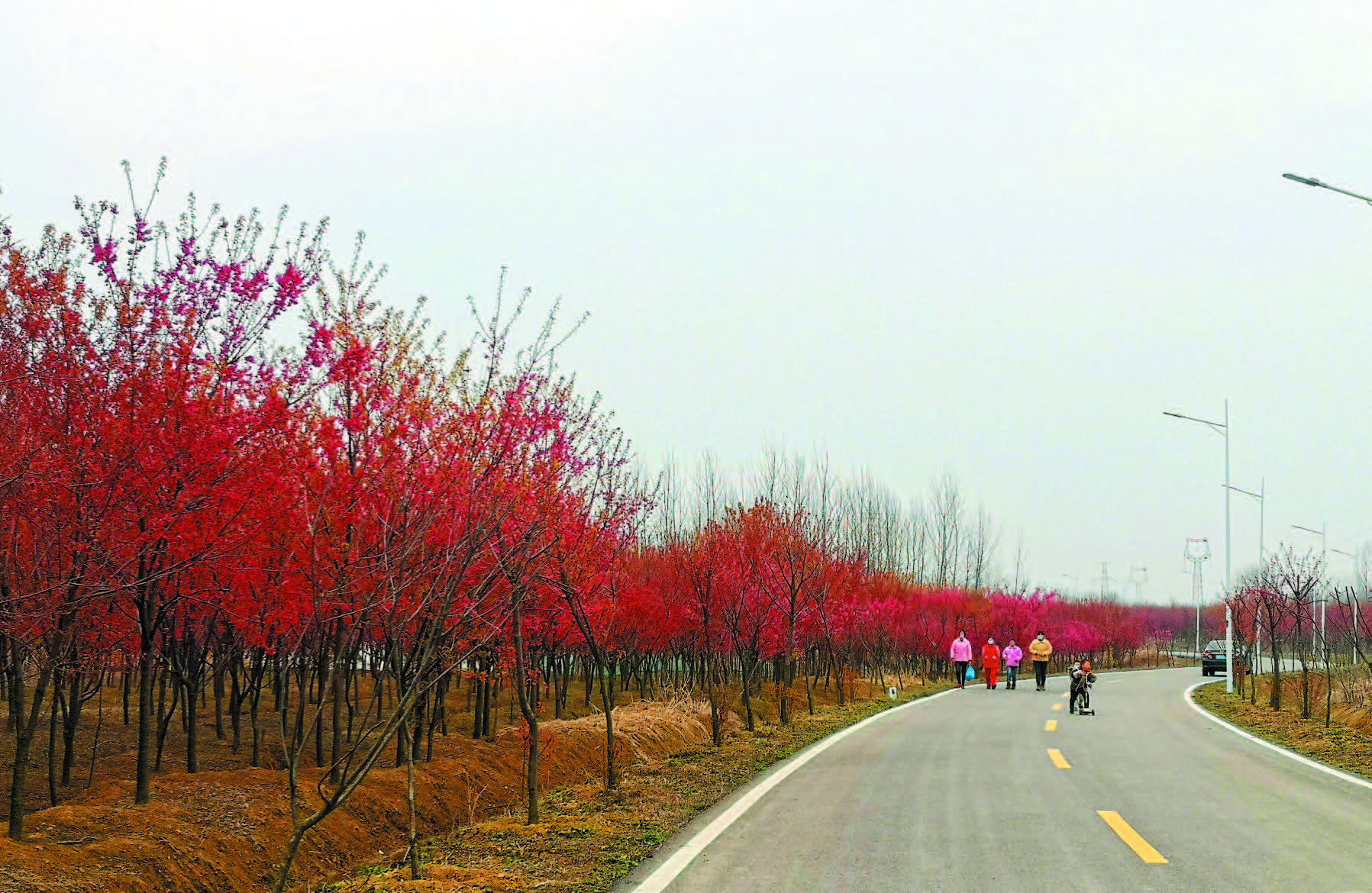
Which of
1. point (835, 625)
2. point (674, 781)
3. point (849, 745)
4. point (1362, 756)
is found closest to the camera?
point (674, 781)

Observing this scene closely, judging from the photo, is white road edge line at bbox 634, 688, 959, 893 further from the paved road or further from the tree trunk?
the tree trunk

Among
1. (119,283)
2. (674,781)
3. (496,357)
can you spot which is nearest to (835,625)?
(674,781)

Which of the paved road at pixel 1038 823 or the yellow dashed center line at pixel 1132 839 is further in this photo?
the yellow dashed center line at pixel 1132 839

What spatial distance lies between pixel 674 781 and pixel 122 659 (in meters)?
7.89

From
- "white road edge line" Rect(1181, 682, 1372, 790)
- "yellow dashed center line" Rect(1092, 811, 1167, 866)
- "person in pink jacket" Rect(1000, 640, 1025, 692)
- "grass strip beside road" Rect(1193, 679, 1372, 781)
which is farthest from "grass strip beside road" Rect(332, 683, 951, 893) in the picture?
"person in pink jacket" Rect(1000, 640, 1025, 692)

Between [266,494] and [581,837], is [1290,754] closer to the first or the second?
[581,837]

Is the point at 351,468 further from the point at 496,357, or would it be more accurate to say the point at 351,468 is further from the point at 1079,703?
the point at 1079,703

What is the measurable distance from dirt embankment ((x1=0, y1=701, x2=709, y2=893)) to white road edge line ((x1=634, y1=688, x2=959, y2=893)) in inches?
99.8

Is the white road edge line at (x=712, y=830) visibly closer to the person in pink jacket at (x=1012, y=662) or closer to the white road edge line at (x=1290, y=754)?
the white road edge line at (x=1290, y=754)

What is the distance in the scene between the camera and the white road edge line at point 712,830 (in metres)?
7.39

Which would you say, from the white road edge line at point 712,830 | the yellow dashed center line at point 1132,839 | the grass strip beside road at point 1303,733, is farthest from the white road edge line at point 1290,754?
the white road edge line at point 712,830

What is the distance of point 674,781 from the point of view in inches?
491

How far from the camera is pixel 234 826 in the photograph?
9703mm

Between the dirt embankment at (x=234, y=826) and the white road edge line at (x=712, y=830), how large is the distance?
99.8 inches
